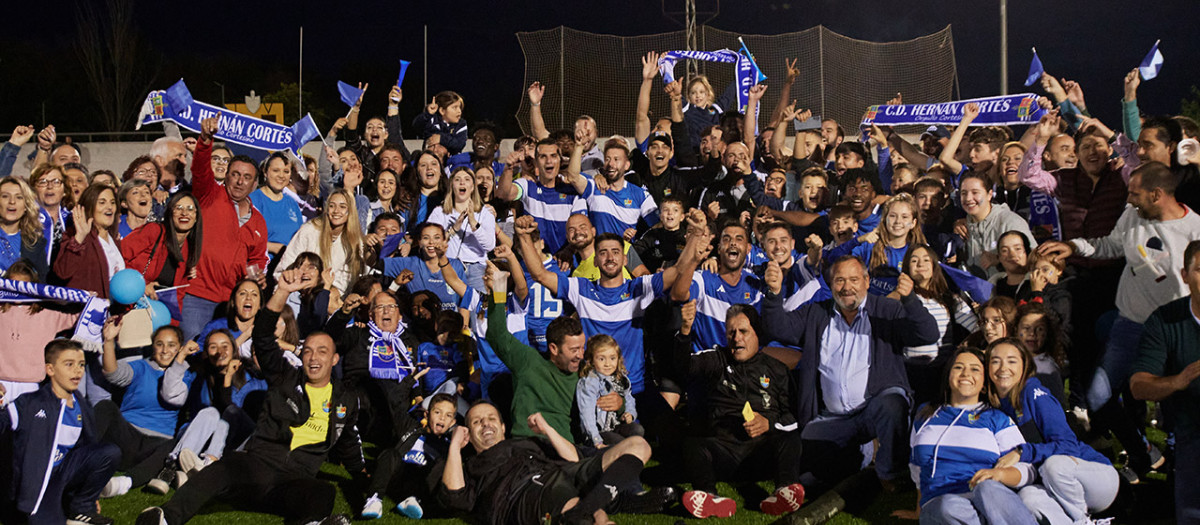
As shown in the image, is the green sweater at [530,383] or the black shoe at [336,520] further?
the green sweater at [530,383]

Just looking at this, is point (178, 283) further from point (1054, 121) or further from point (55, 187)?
point (1054, 121)

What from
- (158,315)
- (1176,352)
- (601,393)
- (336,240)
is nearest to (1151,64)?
(1176,352)

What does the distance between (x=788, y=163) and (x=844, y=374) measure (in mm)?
4093

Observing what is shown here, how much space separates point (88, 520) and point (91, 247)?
238cm

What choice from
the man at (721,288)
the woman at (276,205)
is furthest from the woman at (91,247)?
the man at (721,288)

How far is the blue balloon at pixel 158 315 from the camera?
750 cm

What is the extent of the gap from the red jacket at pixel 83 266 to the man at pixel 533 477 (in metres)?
3.10

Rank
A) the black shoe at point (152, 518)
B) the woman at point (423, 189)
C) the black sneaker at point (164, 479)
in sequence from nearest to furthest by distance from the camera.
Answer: the black shoe at point (152, 518)
the black sneaker at point (164, 479)
the woman at point (423, 189)

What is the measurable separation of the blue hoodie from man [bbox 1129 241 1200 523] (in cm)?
35

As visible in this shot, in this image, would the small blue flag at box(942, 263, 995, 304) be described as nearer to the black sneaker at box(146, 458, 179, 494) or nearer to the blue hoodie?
the blue hoodie

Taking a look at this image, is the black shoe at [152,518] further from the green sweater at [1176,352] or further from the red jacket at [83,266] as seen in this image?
the green sweater at [1176,352]

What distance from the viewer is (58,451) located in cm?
579

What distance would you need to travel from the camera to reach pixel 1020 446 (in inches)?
213

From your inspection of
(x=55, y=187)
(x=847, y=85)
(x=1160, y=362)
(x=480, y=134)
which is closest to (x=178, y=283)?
(x=55, y=187)
